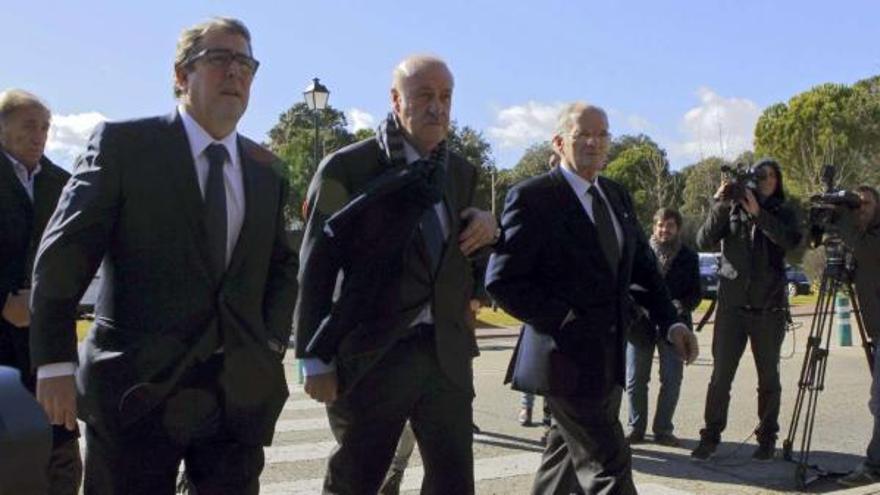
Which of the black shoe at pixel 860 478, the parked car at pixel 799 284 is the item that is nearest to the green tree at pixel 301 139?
the parked car at pixel 799 284

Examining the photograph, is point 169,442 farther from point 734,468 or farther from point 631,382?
point 631,382

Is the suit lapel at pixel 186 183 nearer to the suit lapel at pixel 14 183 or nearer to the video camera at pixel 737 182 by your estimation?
the suit lapel at pixel 14 183

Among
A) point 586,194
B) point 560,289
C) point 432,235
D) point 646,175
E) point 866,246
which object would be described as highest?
point 646,175

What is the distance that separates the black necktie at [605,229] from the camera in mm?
4562

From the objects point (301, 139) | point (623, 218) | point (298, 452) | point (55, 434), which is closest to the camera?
point (55, 434)

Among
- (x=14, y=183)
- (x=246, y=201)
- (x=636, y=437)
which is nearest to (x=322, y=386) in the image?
(x=246, y=201)

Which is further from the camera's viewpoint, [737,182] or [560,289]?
[737,182]

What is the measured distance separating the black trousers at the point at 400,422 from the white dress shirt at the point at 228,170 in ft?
2.69

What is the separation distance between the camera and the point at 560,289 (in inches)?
178

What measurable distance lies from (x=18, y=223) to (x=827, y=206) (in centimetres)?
493

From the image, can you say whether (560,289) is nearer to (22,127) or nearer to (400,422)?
(400,422)

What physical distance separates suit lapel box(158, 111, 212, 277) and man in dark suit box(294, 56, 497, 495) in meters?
0.64

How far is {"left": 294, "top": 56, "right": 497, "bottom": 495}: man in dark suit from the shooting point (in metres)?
3.79

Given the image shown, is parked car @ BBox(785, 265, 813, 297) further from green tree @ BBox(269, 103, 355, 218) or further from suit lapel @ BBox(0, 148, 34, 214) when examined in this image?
suit lapel @ BBox(0, 148, 34, 214)
